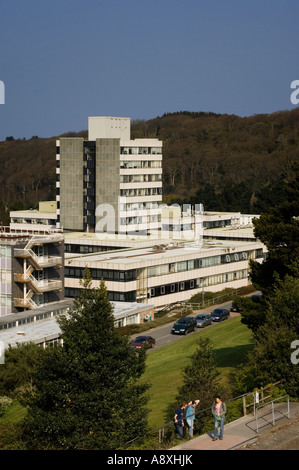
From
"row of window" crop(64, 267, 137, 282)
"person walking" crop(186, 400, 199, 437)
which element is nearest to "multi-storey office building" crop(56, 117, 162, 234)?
"row of window" crop(64, 267, 137, 282)

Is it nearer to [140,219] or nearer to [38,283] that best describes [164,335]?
[38,283]

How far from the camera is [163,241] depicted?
320 ft

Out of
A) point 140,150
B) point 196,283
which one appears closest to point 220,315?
point 196,283

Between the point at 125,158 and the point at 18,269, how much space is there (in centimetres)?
4449

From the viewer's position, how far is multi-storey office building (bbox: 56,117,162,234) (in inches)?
4247

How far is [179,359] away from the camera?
180 feet

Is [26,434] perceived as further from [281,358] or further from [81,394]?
[281,358]

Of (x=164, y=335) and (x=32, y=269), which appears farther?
(x=164, y=335)

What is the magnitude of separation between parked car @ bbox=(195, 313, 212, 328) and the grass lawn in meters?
1.12

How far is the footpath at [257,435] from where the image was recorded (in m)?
26.1

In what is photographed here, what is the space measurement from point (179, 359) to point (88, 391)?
2475 centimetres

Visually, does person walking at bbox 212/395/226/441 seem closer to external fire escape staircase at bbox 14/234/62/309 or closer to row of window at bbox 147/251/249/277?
external fire escape staircase at bbox 14/234/62/309

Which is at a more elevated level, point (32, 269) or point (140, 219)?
point (140, 219)
